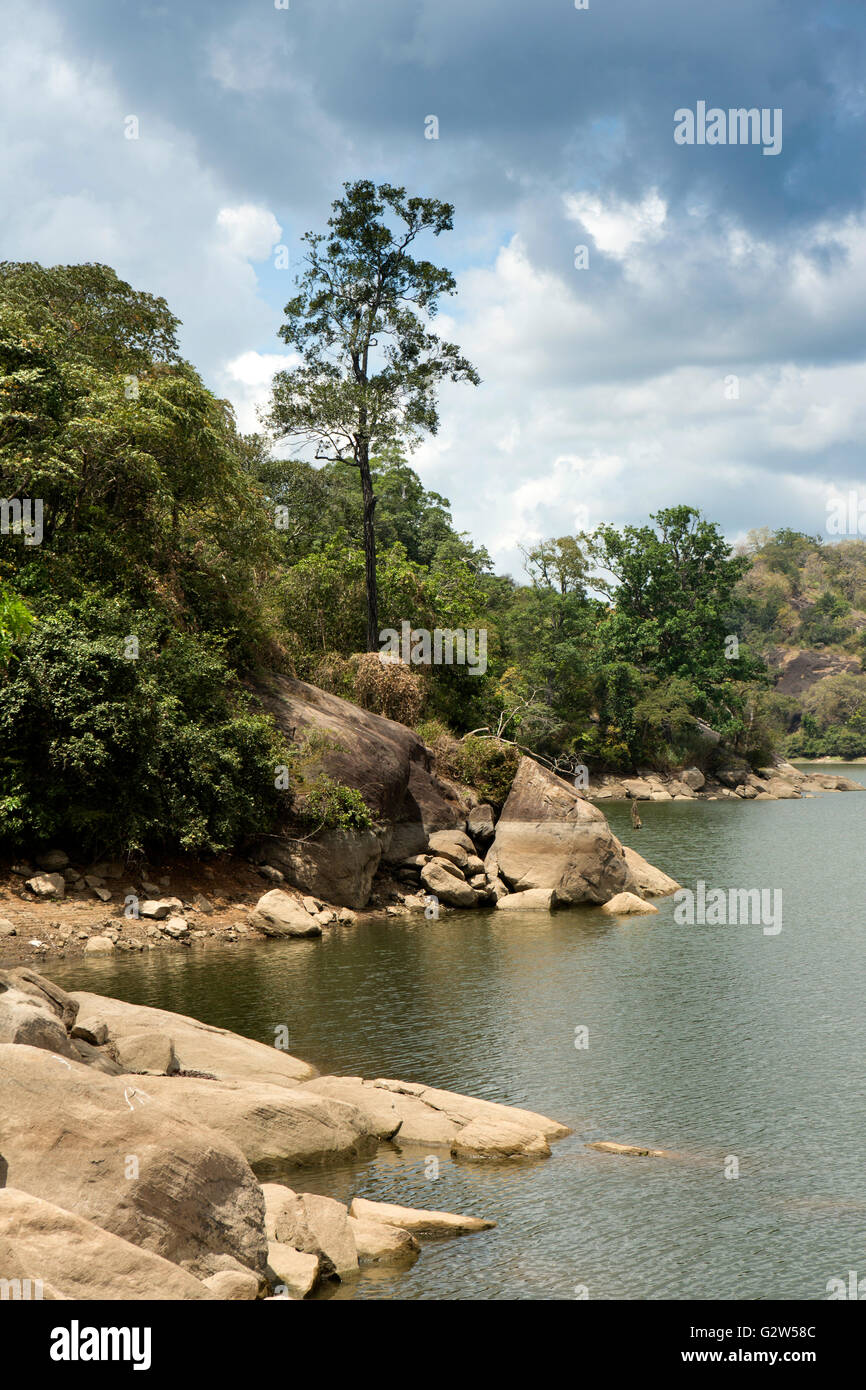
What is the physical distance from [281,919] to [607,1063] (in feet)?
37.1

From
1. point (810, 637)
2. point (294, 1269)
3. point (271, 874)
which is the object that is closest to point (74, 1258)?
point (294, 1269)

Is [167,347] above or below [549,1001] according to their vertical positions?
above

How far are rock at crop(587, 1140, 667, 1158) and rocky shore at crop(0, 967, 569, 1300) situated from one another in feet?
2.28

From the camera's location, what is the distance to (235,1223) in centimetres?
920

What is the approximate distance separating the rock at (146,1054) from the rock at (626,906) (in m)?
19.0

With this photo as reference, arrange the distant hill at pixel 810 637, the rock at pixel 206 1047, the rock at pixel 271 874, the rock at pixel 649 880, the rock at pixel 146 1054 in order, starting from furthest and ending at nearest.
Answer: the distant hill at pixel 810 637
the rock at pixel 649 880
the rock at pixel 271 874
the rock at pixel 206 1047
the rock at pixel 146 1054

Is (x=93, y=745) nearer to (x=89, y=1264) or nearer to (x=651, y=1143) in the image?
(x=651, y=1143)

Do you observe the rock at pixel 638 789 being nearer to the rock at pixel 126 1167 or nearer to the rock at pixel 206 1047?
the rock at pixel 206 1047

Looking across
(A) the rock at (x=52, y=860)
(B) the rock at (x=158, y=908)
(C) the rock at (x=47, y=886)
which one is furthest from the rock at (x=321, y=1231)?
(A) the rock at (x=52, y=860)

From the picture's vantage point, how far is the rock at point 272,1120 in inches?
486

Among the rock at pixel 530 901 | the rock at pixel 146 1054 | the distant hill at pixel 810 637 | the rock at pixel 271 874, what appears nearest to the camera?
the rock at pixel 146 1054

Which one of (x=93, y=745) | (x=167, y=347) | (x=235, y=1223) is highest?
(x=167, y=347)
